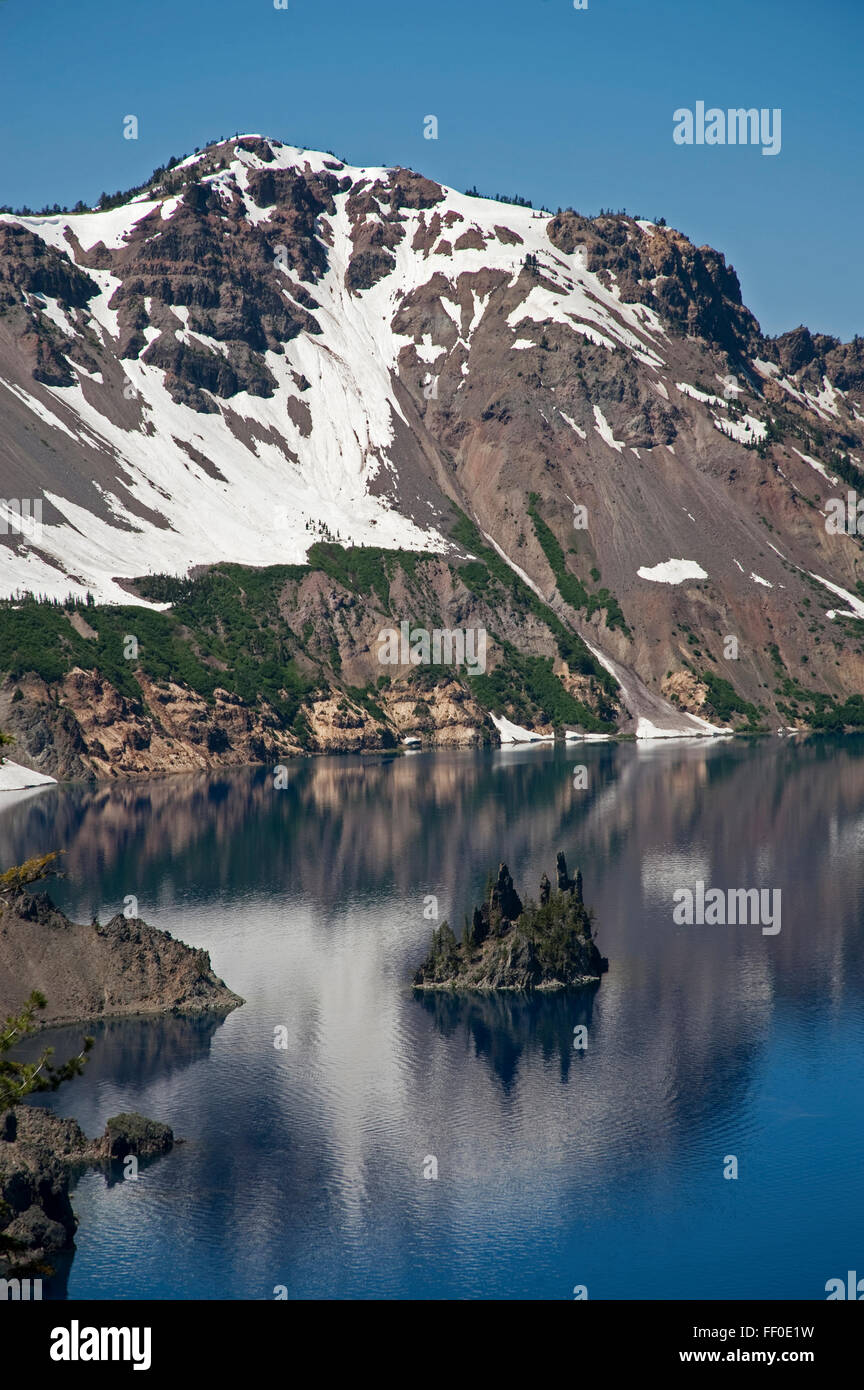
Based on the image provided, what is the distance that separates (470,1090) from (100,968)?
2383 cm

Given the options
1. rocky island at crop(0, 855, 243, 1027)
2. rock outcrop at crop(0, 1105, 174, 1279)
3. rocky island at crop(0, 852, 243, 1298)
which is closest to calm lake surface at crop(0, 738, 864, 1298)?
rock outcrop at crop(0, 1105, 174, 1279)

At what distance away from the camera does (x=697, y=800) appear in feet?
554

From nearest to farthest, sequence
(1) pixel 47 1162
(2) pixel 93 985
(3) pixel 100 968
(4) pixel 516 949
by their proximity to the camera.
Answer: (1) pixel 47 1162 < (2) pixel 93 985 < (3) pixel 100 968 < (4) pixel 516 949

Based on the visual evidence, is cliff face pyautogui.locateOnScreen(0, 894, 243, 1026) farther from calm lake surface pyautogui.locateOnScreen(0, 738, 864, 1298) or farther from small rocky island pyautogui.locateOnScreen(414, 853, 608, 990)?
small rocky island pyautogui.locateOnScreen(414, 853, 608, 990)

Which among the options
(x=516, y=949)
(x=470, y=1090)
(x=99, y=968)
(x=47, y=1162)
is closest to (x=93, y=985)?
(x=99, y=968)

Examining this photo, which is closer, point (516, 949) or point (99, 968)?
point (99, 968)

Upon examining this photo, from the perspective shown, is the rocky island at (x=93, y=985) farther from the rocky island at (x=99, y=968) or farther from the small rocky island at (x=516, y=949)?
the small rocky island at (x=516, y=949)

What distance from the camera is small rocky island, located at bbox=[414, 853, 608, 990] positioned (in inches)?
3720

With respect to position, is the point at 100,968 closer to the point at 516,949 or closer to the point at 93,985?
the point at 93,985

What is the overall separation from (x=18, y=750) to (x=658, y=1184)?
13355 centimetres

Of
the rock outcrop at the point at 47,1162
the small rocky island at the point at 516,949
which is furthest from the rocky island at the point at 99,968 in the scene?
the rock outcrop at the point at 47,1162

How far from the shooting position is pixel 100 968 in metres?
87.4
